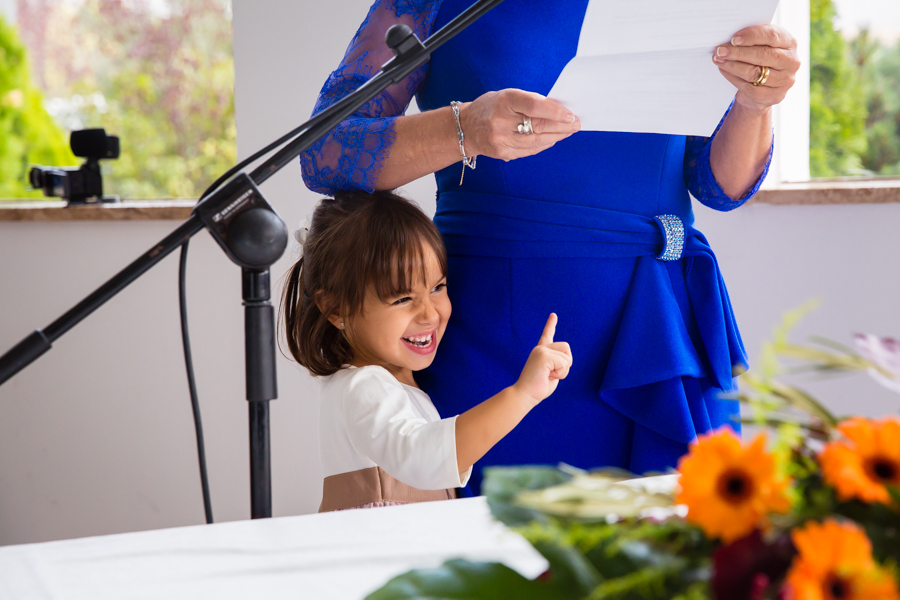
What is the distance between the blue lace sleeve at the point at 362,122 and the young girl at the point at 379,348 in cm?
13

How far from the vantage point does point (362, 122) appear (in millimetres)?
930

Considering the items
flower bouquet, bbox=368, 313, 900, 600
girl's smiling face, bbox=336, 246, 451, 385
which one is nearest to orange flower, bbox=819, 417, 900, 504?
flower bouquet, bbox=368, 313, 900, 600

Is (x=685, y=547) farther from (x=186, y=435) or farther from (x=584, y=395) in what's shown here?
(x=186, y=435)

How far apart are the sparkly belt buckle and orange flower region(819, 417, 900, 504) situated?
742 mm

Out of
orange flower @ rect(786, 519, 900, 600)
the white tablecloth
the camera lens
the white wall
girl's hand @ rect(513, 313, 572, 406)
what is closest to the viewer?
orange flower @ rect(786, 519, 900, 600)

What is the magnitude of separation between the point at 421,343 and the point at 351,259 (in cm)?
17

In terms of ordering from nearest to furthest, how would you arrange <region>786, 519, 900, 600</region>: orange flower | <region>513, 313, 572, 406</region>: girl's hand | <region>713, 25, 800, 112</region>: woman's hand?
1. <region>786, 519, 900, 600</region>: orange flower
2. <region>713, 25, 800, 112</region>: woman's hand
3. <region>513, 313, 572, 406</region>: girl's hand

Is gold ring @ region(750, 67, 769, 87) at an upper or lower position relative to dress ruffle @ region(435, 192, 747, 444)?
upper

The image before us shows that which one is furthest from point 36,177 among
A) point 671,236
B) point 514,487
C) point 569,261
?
point 514,487

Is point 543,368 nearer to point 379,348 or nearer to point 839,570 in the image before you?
point 379,348

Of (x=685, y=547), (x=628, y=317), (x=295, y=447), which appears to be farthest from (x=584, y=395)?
(x=295, y=447)

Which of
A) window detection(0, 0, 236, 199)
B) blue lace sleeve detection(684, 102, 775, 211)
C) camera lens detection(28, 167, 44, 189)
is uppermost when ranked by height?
window detection(0, 0, 236, 199)

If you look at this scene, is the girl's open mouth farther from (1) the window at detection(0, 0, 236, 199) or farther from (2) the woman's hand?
(1) the window at detection(0, 0, 236, 199)

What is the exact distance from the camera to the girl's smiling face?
1068mm
